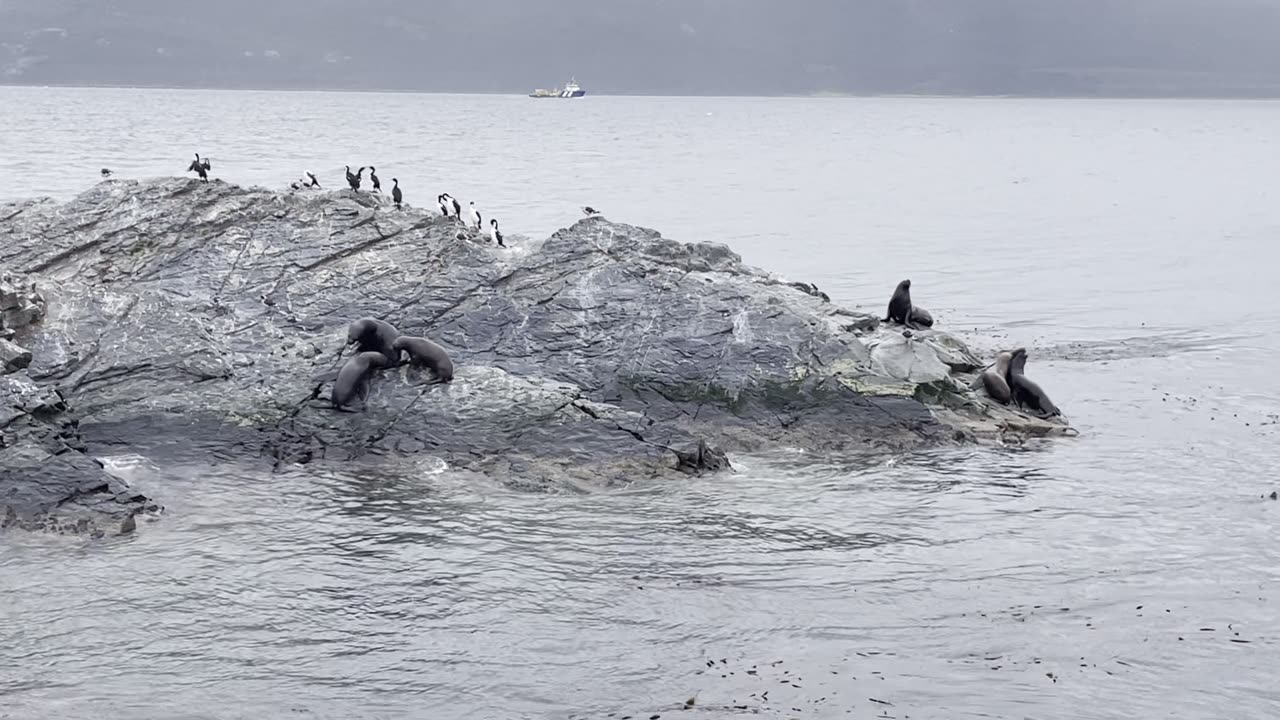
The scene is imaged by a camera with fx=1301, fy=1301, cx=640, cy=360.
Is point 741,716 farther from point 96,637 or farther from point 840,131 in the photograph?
point 840,131

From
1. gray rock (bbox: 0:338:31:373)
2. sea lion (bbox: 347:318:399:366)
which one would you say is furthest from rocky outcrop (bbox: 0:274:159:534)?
sea lion (bbox: 347:318:399:366)

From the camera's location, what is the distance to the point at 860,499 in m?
17.3

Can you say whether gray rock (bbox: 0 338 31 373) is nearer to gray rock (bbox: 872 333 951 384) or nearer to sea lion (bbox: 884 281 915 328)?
gray rock (bbox: 872 333 951 384)

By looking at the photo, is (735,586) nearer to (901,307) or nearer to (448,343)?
(448,343)

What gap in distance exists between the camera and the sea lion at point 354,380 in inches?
722

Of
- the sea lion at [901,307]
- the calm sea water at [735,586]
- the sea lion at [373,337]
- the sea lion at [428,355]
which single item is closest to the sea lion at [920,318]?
the sea lion at [901,307]

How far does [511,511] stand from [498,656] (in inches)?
151

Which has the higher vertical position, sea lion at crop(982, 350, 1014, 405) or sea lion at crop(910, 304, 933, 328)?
sea lion at crop(910, 304, 933, 328)

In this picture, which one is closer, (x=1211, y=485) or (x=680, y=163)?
(x=1211, y=485)

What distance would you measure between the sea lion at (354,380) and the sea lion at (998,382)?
10.1m

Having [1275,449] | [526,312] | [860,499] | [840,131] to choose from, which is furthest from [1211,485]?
[840,131]

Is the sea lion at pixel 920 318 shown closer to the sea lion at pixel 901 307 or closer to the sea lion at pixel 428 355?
the sea lion at pixel 901 307

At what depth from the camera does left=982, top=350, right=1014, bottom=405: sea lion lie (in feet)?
71.4

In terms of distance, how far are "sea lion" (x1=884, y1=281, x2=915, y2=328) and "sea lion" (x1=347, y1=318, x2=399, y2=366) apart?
9.87 m
